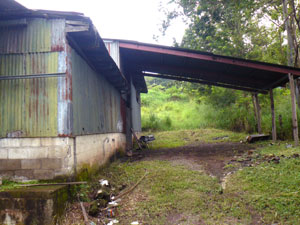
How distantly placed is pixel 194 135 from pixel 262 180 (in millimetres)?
9881

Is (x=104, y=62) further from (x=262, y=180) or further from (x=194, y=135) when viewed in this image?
(x=194, y=135)

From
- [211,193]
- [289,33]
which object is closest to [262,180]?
[211,193]

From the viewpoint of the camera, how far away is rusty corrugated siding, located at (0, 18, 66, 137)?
4.20m

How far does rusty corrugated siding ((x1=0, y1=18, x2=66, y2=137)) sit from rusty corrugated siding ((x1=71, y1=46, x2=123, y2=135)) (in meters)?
0.41

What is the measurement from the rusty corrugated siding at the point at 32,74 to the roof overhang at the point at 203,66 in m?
4.62

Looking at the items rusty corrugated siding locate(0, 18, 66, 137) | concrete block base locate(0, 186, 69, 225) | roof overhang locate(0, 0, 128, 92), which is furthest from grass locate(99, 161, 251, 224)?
roof overhang locate(0, 0, 128, 92)

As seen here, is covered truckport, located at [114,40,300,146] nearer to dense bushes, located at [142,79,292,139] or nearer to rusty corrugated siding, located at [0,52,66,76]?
dense bushes, located at [142,79,292,139]

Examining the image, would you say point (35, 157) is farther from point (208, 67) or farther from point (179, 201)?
point (208, 67)

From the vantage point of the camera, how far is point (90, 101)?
5695 millimetres

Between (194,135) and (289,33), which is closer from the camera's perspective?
(289,33)

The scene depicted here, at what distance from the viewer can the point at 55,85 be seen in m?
4.26

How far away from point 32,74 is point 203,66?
704cm

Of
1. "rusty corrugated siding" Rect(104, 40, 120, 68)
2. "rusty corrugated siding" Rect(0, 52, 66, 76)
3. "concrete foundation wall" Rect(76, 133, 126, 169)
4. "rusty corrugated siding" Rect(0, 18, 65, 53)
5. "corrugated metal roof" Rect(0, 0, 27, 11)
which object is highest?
"rusty corrugated siding" Rect(104, 40, 120, 68)

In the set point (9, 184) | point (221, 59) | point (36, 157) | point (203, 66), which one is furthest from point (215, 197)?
point (203, 66)
